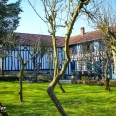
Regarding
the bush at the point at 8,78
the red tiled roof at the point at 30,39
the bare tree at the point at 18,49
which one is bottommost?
the bush at the point at 8,78

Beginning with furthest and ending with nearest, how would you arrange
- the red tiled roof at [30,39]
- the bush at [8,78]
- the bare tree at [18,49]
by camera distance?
the red tiled roof at [30,39], the bush at [8,78], the bare tree at [18,49]

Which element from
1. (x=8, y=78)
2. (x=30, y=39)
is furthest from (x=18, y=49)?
(x=30, y=39)

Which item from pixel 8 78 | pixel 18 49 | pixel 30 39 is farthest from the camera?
pixel 30 39

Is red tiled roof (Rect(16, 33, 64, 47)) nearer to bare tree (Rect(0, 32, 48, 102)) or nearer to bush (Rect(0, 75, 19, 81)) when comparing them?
bare tree (Rect(0, 32, 48, 102))

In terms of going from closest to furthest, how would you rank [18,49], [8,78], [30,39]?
[18,49]
[8,78]
[30,39]

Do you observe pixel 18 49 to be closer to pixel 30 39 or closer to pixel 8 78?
pixel 8 78

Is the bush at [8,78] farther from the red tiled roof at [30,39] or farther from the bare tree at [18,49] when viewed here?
the red tiled roof at [30,39]

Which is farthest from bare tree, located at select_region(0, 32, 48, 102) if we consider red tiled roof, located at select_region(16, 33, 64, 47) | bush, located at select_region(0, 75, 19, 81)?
bush, located at select_region(0, 75, 19, 81)

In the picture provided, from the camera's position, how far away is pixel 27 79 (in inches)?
1371

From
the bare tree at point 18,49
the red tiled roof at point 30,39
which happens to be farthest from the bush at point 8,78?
the red tiled roof at point 30,39

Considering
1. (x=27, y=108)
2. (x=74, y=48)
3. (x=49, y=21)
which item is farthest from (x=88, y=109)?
(x=74, y=48)

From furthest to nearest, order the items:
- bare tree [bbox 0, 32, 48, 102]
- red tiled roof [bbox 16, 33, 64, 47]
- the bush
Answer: red tiled roof [bbox 16, 33, 64, 47], the bush, bare tree [bbox 0, 32, 48, 102]

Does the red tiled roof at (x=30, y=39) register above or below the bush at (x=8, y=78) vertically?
above

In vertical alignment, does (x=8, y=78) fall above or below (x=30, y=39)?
below
